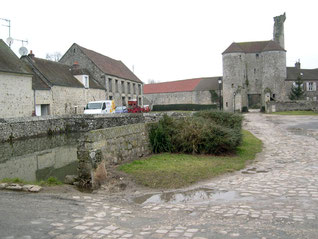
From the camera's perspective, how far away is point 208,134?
9.73 m

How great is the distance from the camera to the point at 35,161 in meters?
13.2

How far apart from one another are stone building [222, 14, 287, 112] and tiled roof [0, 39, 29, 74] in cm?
2883

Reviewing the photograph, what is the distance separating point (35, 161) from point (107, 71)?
27063 millimetres

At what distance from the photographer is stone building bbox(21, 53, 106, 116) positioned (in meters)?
27.4

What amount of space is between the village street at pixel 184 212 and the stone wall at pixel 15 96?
1975 cm

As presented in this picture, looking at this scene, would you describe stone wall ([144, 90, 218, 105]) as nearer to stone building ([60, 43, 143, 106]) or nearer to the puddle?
stone building ([60, 43, 143, 106])

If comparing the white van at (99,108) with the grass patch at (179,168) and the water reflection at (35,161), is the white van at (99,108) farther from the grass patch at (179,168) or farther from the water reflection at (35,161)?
the grass patch at (179,168)

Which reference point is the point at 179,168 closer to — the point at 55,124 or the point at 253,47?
the point at 55,124

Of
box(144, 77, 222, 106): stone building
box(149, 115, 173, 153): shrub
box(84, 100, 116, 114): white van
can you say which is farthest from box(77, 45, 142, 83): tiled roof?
box(149, 115, 173, 153): shrub

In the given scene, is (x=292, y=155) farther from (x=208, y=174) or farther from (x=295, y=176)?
(x=208, y=174)

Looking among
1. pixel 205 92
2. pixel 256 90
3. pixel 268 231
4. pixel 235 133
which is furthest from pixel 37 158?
pixel 205 92

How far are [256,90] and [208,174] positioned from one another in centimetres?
4291

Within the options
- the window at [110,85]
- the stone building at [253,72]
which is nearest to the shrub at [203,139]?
the window at [110,85]

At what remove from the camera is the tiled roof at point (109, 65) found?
38.5m
